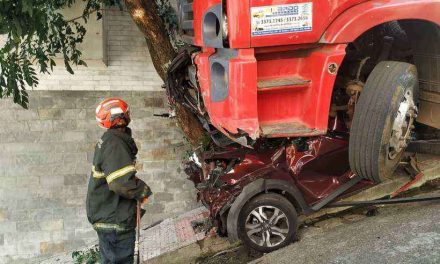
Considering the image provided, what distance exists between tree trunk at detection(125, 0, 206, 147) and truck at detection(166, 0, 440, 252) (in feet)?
2.65

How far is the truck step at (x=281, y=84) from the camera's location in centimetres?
295

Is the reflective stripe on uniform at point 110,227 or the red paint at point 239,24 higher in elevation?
the red paint at point 239,24

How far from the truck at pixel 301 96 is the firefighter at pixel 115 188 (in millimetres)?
722

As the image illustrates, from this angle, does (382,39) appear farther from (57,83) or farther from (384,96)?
(57,83)

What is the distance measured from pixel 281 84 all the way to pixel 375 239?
5.45ft

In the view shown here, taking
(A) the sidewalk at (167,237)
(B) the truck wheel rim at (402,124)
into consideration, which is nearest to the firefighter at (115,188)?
(A) the sidewalk at (167,237)

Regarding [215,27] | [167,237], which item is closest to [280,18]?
[215,27]

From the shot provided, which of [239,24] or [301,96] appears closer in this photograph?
[239,24]

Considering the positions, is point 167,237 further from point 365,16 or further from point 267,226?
point 365,16

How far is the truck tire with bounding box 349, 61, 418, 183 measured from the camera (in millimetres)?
3039

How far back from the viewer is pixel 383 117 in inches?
119

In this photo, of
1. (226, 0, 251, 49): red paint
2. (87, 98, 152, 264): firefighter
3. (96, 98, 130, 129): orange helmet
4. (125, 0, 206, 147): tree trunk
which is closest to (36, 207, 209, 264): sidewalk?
(87, 98, 152, 264): firefighter

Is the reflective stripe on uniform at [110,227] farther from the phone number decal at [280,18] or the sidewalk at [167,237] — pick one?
the phone number decal at [280,18]

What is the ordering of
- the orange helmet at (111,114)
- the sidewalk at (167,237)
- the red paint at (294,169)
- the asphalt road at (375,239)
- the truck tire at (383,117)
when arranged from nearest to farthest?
1. the truck tire at (383,117)
2. the asphalt road at (375,239)
3. the orange helmet at (111,114)
4. the red paint at (294,169)
5. the sidewalk at (167,237)
